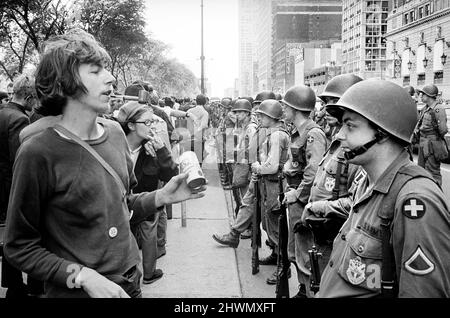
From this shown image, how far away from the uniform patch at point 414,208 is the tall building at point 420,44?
5429cm

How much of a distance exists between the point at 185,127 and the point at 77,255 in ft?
31.1

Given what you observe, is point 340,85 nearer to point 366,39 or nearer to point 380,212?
point 380,212

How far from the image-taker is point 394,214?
2.03 m

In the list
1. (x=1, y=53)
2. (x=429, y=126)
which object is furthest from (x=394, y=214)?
(x=1, y=53)

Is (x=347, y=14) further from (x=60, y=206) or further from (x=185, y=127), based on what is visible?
(x=60, y=206)

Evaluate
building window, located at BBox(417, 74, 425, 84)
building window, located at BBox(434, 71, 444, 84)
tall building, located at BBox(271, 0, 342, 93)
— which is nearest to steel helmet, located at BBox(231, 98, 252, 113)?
building window, located at BBox(434, 71, 444, 84)

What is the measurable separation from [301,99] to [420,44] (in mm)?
62152

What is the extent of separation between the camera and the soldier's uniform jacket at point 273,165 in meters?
5.79

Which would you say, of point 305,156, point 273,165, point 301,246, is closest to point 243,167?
point 273,165

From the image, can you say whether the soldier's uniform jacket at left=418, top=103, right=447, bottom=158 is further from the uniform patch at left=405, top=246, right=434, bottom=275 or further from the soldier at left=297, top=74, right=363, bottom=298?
the uniform patch at left=405, top=246, right=434, bottom=275

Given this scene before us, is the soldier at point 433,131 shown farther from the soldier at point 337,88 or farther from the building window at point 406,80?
the building window at point 406,80

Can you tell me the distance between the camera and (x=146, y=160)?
507 cm

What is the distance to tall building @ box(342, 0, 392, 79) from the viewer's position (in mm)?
103188

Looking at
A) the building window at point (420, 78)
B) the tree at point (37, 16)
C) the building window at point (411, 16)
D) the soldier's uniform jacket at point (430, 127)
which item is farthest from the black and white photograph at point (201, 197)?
the building window at point (411, 16)
